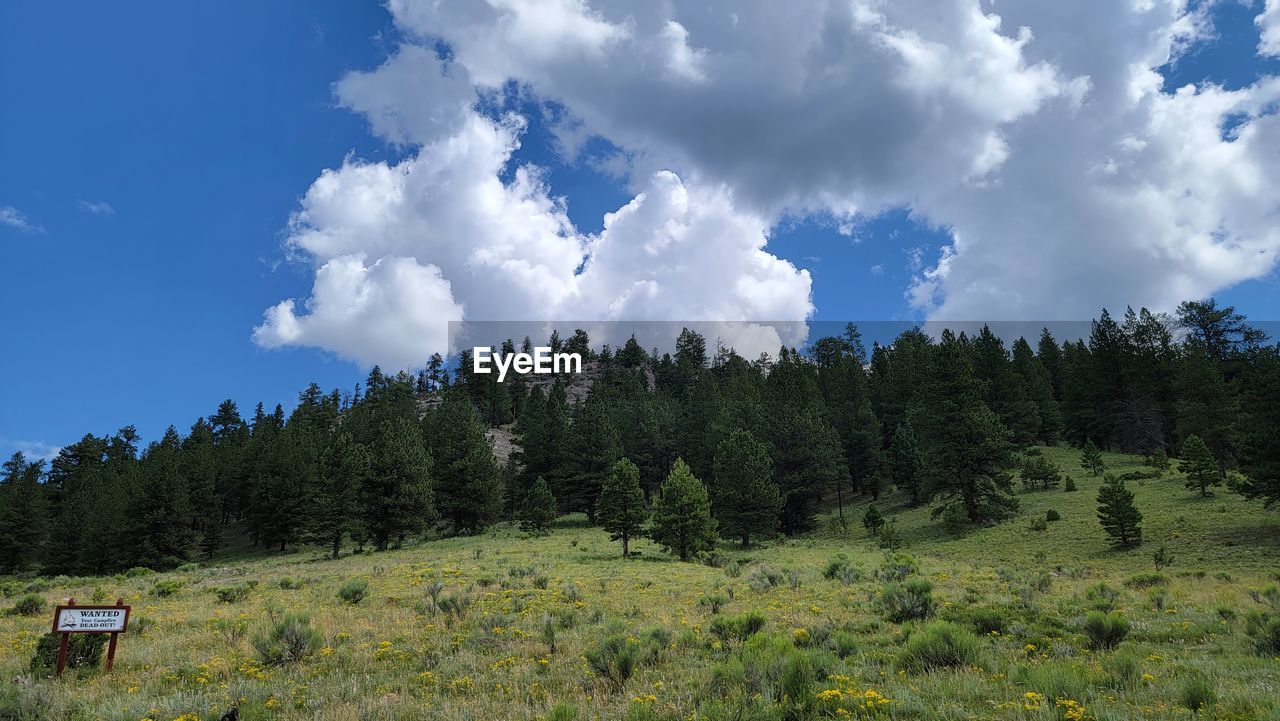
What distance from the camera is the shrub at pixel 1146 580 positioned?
68.2ft

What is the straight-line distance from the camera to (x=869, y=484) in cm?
6644

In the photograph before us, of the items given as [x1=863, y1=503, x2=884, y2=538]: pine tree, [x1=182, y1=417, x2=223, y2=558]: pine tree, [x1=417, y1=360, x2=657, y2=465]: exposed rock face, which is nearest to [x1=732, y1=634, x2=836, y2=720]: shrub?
[x1=863, y1=503, x2=884, y2=538]: pine tree

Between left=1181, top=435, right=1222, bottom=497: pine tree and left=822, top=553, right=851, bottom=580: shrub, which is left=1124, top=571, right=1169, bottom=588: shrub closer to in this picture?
left=822, top=553, right=851, bottom=580: shrub

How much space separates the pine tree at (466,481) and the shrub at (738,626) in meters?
51.1

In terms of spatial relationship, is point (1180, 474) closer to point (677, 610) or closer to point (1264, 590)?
point (1264, 590)

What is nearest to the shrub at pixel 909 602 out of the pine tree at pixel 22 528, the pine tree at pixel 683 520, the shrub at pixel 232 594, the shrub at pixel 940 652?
the shrub at pixel 940 652

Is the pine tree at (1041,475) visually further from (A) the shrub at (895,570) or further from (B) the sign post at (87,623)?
(B) the sign post at (87,623)

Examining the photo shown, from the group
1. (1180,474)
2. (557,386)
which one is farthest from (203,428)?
(1180,474)

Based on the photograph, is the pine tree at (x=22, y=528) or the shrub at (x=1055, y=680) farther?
the pine tree at (x=22, y=528)

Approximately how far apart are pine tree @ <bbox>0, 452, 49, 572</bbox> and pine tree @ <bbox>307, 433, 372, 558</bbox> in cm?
4547

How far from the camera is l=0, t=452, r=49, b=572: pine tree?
219 feet

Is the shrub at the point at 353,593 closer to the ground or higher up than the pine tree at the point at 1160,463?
closer to the ground

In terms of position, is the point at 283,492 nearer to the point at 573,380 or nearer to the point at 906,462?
the point at 906,462

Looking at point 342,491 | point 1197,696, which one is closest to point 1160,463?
point 1197,696
